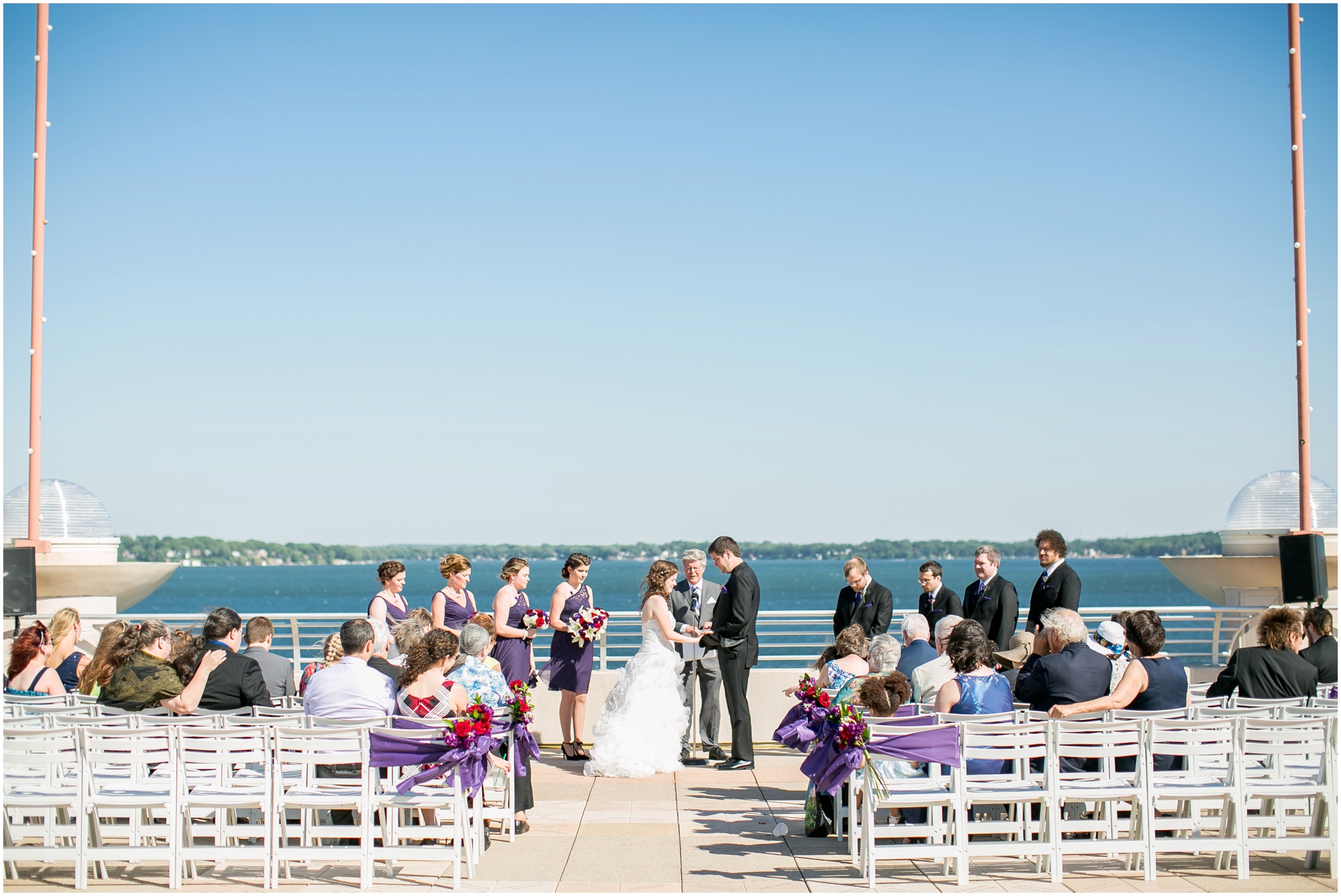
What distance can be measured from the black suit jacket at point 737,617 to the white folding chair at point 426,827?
3.18m

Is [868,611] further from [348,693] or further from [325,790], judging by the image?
[325,790]

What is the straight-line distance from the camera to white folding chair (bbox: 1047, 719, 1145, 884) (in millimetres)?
5656

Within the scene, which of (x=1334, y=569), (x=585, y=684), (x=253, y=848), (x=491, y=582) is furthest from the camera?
(x=491, y=582)

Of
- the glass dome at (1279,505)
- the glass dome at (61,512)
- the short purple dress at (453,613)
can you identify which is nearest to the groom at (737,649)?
the short purple dress at (453,613)

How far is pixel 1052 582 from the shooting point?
8.59 m

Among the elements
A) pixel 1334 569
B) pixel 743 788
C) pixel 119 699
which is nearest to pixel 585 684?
pixel 743 788

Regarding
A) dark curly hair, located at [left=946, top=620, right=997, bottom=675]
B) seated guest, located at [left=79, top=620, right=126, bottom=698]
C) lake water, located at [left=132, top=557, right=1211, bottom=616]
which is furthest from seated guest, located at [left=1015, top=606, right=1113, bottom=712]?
lake water, located at [left=132, top=557, right=1211, bottom=616]

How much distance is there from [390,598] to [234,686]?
245 cm

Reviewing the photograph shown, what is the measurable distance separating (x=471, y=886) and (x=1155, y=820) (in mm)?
3418

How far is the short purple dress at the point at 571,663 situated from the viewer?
9.47 metres

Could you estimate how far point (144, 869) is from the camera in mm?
6039

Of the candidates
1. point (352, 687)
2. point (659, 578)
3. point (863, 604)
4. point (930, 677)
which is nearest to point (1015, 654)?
point (863, 604)

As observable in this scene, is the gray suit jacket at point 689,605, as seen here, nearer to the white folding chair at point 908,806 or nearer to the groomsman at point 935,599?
the groomsman at point 935,599

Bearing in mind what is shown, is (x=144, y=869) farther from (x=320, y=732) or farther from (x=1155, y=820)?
(x=1155, y=820)
